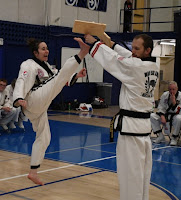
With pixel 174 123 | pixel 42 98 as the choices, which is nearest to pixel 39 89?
pixel 42 98

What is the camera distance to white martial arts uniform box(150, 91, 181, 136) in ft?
32.0

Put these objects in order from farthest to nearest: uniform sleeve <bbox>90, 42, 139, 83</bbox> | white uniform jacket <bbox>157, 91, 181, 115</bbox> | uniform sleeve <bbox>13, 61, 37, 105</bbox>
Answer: white uniform jacket <bbox>157, 91, 181, 115</bbox> → uniform sleeve <bbox>13, 61, 37, 105</bbox> → uniform sleeve <bbox>90, 42, 139, 83</bbox>

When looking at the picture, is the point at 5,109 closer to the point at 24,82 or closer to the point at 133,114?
the point at 24,82

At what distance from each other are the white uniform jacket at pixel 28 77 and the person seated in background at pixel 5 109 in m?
4.70

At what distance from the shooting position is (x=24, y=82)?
573 cm

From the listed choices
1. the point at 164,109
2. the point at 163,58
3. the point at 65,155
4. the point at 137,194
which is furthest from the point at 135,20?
the point at 137,194

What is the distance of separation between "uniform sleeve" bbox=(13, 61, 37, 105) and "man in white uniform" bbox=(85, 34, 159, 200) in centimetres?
152

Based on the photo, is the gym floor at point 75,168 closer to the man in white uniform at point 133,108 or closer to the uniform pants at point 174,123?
the uniform pants at point 174,123

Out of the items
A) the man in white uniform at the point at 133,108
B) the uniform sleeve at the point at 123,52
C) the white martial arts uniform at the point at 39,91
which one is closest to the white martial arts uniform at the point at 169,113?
the white martial arts uniform at the point at 39,91

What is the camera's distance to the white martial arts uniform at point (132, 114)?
4324 millimetres

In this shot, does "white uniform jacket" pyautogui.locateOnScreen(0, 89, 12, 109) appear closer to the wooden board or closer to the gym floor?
the gym floor

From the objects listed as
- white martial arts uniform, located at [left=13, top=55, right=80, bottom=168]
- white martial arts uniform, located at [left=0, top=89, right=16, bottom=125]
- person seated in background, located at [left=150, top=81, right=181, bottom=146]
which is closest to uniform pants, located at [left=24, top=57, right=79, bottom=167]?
white martial arts uniform, located at [left=13, top=55, right=80, bottom=168]

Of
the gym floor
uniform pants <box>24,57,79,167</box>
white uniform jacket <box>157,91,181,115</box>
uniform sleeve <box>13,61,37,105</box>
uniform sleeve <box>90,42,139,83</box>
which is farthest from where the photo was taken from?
white uniform jacket <box>157,91,181,115</box>

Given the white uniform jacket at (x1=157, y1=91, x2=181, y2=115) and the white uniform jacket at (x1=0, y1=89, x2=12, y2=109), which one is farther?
the white uniform jacket at (x1=0, y1=89, x2=12, y2=109)
